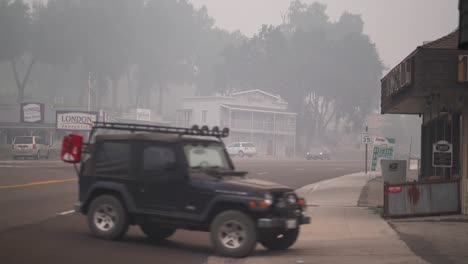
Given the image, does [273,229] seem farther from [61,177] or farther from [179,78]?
[179,78]

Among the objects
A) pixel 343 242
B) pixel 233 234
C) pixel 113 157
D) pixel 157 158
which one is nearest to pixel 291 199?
pixel 233 234

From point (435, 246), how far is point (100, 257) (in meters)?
6.52

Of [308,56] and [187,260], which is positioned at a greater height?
[308,56]

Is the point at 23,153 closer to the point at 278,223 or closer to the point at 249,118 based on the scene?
the point at 249,118

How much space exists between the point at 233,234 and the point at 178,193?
47.4 inches

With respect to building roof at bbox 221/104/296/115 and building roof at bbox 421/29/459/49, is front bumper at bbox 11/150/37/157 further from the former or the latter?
building roof at bbox 421/29/459/49

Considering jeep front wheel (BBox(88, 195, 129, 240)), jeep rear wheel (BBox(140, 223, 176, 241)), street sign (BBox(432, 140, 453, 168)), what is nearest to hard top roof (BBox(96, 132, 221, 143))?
jeep front wheel (BBox(88, 195, 129, 240))

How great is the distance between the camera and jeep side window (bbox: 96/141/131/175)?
1278 centimetres

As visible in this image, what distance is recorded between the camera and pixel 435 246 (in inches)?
544

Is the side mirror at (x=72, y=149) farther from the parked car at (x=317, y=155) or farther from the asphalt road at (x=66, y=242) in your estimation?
the parked car at (x=317, y=155)

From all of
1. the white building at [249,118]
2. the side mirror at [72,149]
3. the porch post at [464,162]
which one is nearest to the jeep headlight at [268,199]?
the side mirror at [72,149]

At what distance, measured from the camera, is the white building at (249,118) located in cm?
9175

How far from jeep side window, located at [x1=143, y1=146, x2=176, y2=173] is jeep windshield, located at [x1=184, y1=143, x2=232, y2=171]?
0.96 feet

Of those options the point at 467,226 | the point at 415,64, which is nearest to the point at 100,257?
the point at 467,226
